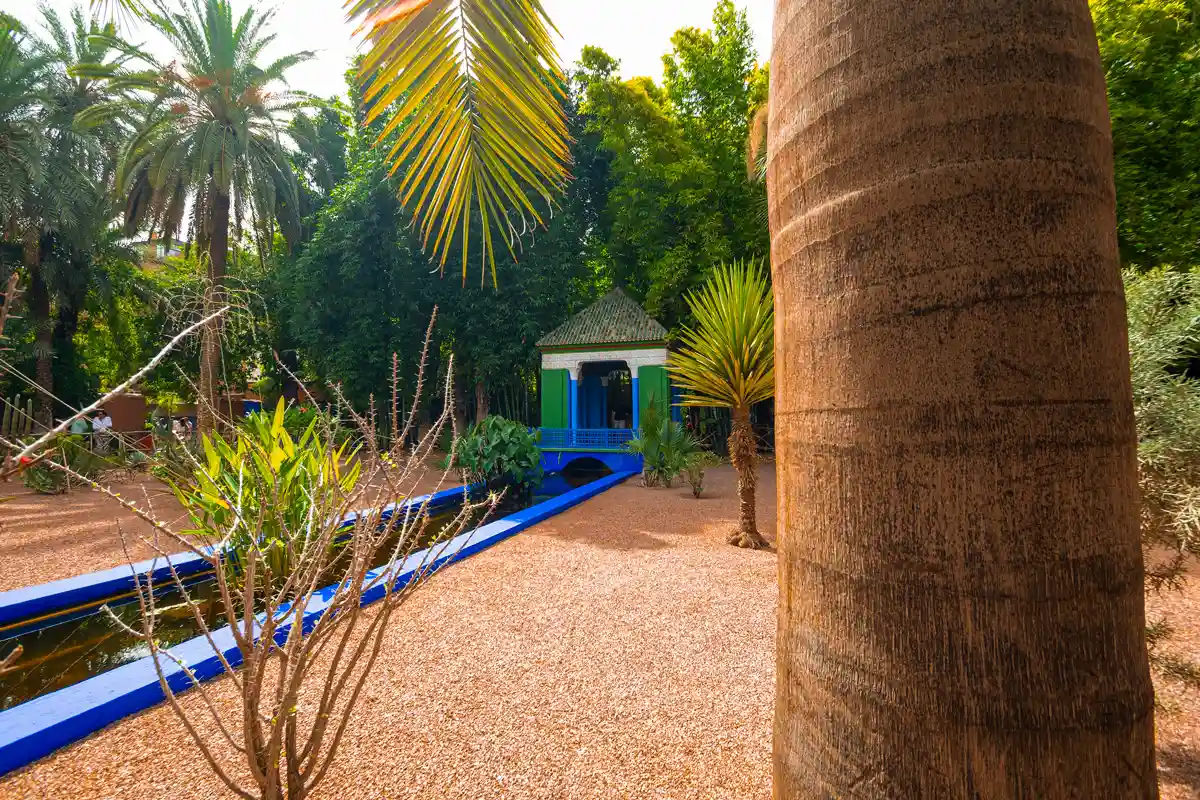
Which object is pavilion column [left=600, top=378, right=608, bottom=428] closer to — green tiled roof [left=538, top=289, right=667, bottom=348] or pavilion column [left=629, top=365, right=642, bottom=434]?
green tiled roof [left=538, top=289, right=667, bottom=348]

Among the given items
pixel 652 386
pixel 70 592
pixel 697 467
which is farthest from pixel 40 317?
pixel 697 467

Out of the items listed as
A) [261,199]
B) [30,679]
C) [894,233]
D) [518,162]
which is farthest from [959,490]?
[261,199]

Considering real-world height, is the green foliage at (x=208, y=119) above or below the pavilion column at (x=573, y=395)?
above

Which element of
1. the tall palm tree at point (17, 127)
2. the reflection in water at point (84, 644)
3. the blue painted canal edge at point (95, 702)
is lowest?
the reflection in water at point (84, 644)

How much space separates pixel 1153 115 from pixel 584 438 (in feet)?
42.8

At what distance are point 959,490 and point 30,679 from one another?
5.40 metres

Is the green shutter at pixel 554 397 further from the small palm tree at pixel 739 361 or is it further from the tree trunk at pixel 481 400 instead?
the small palm tree at pixel 739 361

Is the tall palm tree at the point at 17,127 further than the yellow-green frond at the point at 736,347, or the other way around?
the tall palm tree at the point at 17,127

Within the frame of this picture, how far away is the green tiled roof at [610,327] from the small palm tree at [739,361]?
27.7 feet

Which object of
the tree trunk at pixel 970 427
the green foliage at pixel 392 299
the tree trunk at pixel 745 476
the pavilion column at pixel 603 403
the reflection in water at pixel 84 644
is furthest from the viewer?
the pavilion column at pixel 603 403

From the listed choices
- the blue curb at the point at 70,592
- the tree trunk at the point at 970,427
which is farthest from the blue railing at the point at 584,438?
the tree trunk at the point at 970,427

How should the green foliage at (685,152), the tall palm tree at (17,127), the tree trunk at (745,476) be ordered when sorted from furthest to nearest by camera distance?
the green foliage at (685,152) → the tall palm tree at (17,127) → the tree trunk at (745,476)

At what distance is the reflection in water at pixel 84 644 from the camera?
3.53 m

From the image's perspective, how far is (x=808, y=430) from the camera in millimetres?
970
